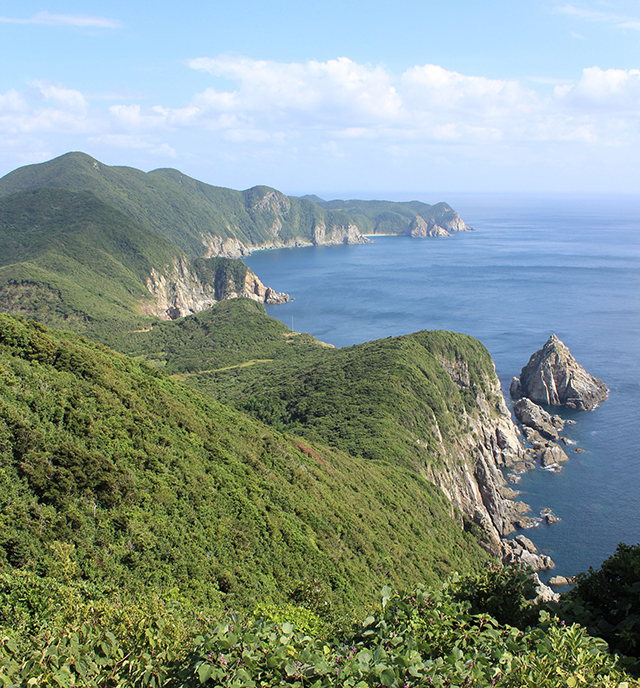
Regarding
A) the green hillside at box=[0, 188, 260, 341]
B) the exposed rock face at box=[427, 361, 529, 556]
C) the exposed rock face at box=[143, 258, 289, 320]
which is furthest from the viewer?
the exposed rock face at box=[143, 258, 289, 320]

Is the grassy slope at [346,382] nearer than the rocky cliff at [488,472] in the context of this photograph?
No

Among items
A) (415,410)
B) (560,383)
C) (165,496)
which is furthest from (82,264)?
(165,496)

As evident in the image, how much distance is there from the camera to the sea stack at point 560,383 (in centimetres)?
8844

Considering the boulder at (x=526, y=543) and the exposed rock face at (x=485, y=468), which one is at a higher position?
the exposed rock face at (x=485, y=468)

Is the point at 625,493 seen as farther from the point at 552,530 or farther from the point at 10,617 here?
the point at 10,617

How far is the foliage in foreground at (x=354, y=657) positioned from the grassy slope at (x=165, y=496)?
8845 mm

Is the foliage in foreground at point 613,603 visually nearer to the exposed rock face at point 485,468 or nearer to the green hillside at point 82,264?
the exposed rock face at point 485,468

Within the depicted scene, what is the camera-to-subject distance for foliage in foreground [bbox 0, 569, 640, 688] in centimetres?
766

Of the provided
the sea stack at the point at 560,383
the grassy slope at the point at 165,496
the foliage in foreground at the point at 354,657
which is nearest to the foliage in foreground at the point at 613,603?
the foliage in foreground at the point at 354,657

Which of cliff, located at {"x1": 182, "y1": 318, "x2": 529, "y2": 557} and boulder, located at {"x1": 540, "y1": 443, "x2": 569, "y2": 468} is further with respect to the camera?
boulder, located at {"x1": 540, "y1": 443, "x2": 569, "y2": 468}

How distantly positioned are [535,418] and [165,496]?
73.4 metres

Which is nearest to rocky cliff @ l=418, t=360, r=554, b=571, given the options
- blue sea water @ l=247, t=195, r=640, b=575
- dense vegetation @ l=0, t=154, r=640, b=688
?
blue sea water @ l=247, t=195, r=640, b=575

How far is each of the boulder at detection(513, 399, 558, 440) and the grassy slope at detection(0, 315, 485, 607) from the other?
157 ft

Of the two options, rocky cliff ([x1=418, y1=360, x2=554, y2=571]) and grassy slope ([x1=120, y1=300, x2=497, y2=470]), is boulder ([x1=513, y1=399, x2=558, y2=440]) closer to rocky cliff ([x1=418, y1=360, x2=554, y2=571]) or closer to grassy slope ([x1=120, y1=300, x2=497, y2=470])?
rocky cliff ([x1=418, y1=360, x2=554, y2=571])
